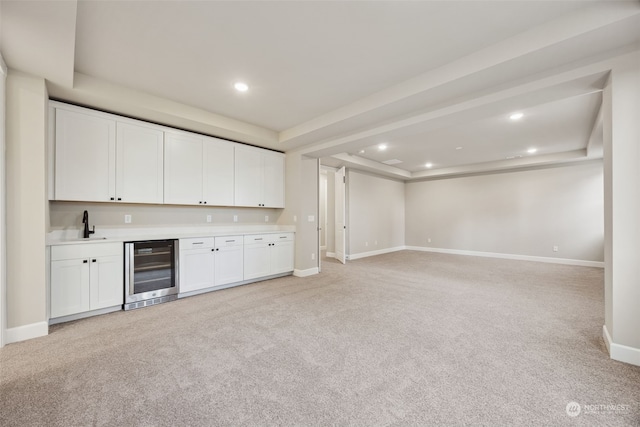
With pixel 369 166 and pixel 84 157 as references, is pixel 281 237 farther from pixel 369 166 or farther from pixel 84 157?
pixel 369 166

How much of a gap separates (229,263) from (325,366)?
2.63 metres

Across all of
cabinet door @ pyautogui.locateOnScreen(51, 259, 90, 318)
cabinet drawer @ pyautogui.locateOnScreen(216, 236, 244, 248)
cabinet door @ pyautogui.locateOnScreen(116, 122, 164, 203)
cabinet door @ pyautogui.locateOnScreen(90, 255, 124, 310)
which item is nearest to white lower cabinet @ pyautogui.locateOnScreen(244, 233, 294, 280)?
cabinet drawer @ pyautogui.locateOnScreen(216, 236, 244, 248)

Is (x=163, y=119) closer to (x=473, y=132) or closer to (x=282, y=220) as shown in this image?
(x=282, y=220)

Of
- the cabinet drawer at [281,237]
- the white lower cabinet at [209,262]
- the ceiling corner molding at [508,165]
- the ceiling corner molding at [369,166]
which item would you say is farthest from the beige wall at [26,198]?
the ceiling corner molding at [508,165]

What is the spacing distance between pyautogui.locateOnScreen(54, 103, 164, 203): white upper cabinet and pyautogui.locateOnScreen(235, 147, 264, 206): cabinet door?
1.19m

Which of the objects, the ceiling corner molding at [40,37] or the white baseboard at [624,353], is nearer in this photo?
the ceiling corner molding at [40,37]

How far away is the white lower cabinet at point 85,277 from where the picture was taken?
106 inches

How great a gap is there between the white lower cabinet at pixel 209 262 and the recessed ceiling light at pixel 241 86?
2.21 m

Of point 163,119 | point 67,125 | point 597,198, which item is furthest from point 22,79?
point 597,198

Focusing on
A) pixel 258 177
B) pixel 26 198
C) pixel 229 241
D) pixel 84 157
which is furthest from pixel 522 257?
pixel 26 198

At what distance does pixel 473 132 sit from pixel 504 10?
3.07m

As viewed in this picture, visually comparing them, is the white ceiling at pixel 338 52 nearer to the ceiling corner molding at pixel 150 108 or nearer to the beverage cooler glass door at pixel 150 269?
the ceiling corner molding at pixel 150 108

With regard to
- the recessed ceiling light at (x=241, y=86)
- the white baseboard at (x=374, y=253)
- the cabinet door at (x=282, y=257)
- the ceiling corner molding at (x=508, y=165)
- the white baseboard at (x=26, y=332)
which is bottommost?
the white baseboard at (x=374, y=253)

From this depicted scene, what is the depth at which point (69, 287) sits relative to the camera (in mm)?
2764
